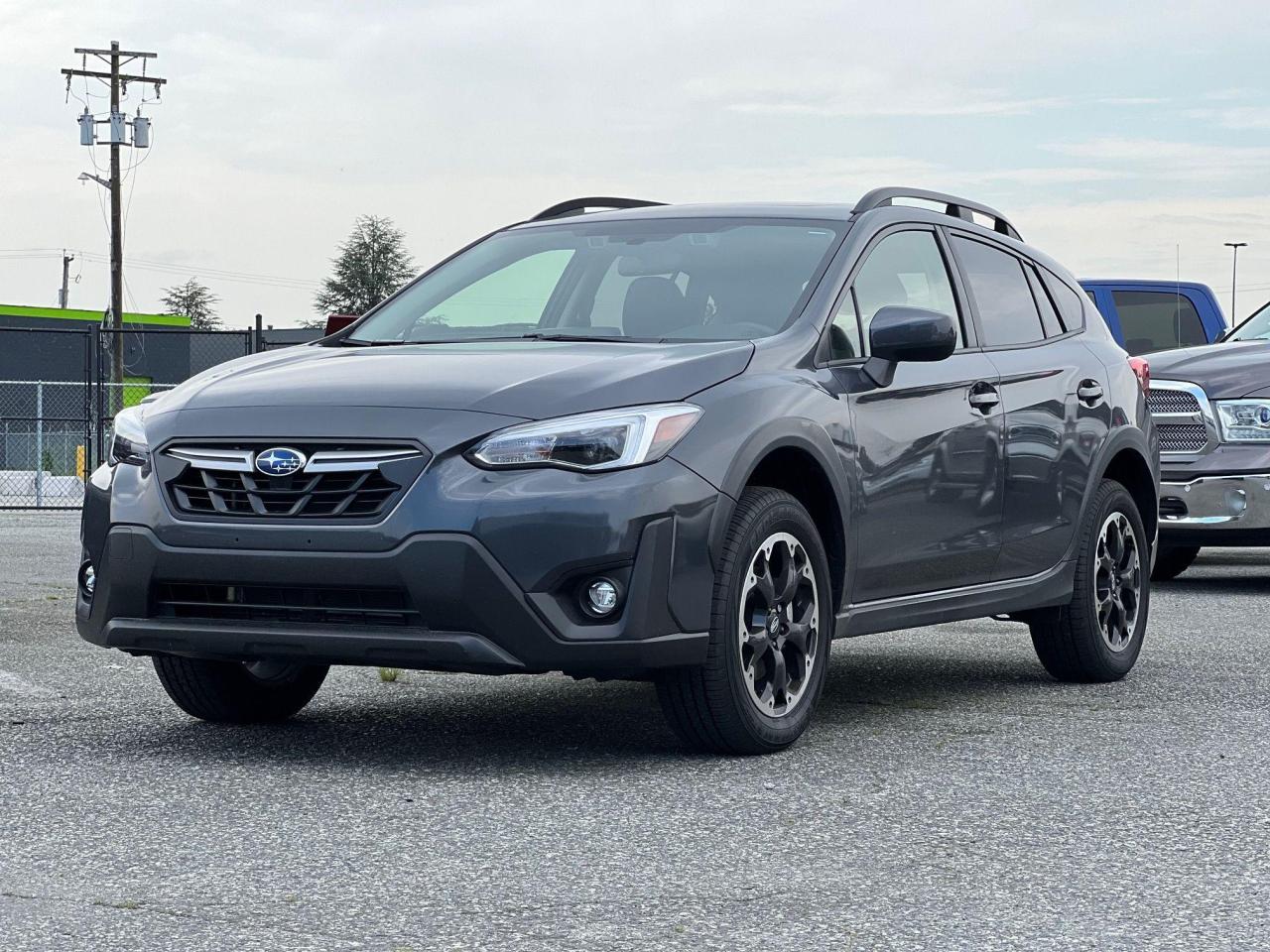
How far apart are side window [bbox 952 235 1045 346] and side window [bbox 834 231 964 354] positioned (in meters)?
0.18

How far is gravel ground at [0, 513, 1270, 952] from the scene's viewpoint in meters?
3.84

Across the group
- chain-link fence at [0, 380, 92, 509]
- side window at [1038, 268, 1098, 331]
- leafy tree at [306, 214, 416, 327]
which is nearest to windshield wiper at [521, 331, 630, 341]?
side window at [1038, 268, 1098, 331]

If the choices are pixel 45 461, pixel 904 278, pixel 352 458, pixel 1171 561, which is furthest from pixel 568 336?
pixel 45 461

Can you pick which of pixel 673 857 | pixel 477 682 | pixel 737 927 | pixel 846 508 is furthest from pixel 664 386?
pixel 477 682

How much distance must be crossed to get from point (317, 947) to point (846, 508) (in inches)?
110

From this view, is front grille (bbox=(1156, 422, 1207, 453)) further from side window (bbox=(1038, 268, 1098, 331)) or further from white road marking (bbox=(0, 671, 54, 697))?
white road marking (bbox=(0, 671, 54, 697))

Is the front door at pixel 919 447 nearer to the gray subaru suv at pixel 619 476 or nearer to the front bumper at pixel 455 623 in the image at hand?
the gray subaru suv at pixel 619 476

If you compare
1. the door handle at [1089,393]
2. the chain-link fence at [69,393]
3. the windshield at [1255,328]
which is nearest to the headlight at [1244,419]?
the windshield at [1255,328]

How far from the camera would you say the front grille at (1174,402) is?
12.4m

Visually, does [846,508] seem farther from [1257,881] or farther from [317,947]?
[317,947]

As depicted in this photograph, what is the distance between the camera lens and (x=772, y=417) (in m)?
5.64

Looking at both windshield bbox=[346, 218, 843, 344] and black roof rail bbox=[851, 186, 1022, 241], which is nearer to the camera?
windshield bbox=[346, 218, 843, 344]

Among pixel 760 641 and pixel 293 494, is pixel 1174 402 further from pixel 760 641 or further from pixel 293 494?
pixel 293 494

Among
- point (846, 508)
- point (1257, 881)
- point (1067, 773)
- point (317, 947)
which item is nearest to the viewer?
point (317, 947)
